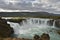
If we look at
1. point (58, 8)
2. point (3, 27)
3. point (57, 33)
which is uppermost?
point (58, 8)

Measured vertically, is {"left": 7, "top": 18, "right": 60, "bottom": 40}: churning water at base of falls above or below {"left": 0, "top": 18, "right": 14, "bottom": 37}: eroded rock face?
below

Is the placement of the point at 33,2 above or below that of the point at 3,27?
above

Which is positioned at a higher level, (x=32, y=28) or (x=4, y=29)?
(x=4, y=29)

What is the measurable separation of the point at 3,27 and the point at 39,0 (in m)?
0.62

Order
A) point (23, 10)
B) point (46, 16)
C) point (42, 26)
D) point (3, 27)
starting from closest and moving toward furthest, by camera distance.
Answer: point (46, 16), point (23, 10), point (3, 27), point (42, 26)

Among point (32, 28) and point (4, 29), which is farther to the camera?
point (32, 28)

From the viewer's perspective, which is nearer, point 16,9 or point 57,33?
point 16,9

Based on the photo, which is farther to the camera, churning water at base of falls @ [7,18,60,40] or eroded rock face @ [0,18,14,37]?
churning water at base of falls @ [7,18,60,40]

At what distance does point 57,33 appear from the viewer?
7.27ft

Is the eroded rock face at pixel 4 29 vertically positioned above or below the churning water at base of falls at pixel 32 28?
above

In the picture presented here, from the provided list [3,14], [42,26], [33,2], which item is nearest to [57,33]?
[42,26]

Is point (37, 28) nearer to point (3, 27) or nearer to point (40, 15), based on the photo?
point (3, 27)

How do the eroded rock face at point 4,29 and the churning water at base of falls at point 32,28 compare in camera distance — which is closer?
the eroded rock face at point 4,29

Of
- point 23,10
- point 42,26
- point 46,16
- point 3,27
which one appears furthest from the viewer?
point 42,26
